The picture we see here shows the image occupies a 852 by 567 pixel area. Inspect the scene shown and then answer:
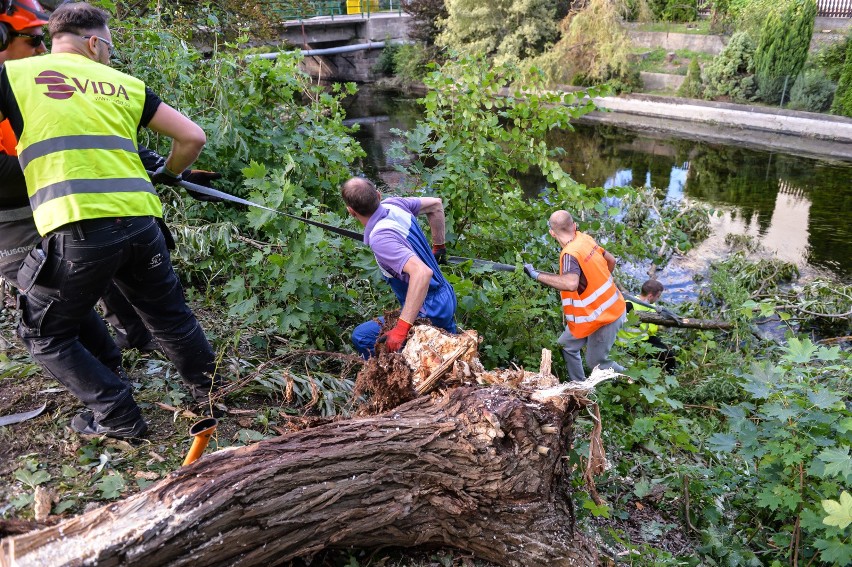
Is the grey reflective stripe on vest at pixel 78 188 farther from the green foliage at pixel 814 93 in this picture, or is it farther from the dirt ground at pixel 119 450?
the green foliage at pixel 814 93

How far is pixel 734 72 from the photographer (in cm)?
1775

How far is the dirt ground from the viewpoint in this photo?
251 cm

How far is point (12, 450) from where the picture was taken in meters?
2.83

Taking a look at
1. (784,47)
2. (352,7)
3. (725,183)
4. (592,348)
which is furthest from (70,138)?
(352,7)

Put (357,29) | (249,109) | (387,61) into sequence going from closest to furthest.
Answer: (249,109) < (387,61) < (357,29)

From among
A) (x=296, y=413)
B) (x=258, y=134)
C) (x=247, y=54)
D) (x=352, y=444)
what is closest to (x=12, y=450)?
(x=296, y=413)

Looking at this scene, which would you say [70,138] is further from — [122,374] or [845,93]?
[845,93]

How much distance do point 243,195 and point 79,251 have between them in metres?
2.99

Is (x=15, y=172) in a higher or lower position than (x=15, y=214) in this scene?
higher

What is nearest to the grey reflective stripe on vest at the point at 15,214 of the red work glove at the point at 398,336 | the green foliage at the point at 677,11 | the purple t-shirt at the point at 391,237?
the purple t-shirt at the point at 391,237

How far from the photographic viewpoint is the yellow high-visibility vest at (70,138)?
249 centimetres

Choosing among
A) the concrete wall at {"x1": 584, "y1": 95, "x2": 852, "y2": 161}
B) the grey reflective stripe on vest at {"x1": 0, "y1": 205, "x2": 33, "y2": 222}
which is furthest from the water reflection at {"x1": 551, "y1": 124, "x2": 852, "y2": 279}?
the grey reflective stripe on vest at {"x1": 0, "y1": 205, "x2": 33, "y2": 222}

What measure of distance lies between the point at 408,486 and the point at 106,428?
4.90 feet

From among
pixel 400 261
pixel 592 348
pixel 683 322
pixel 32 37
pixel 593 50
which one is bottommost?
pixel 683 322
